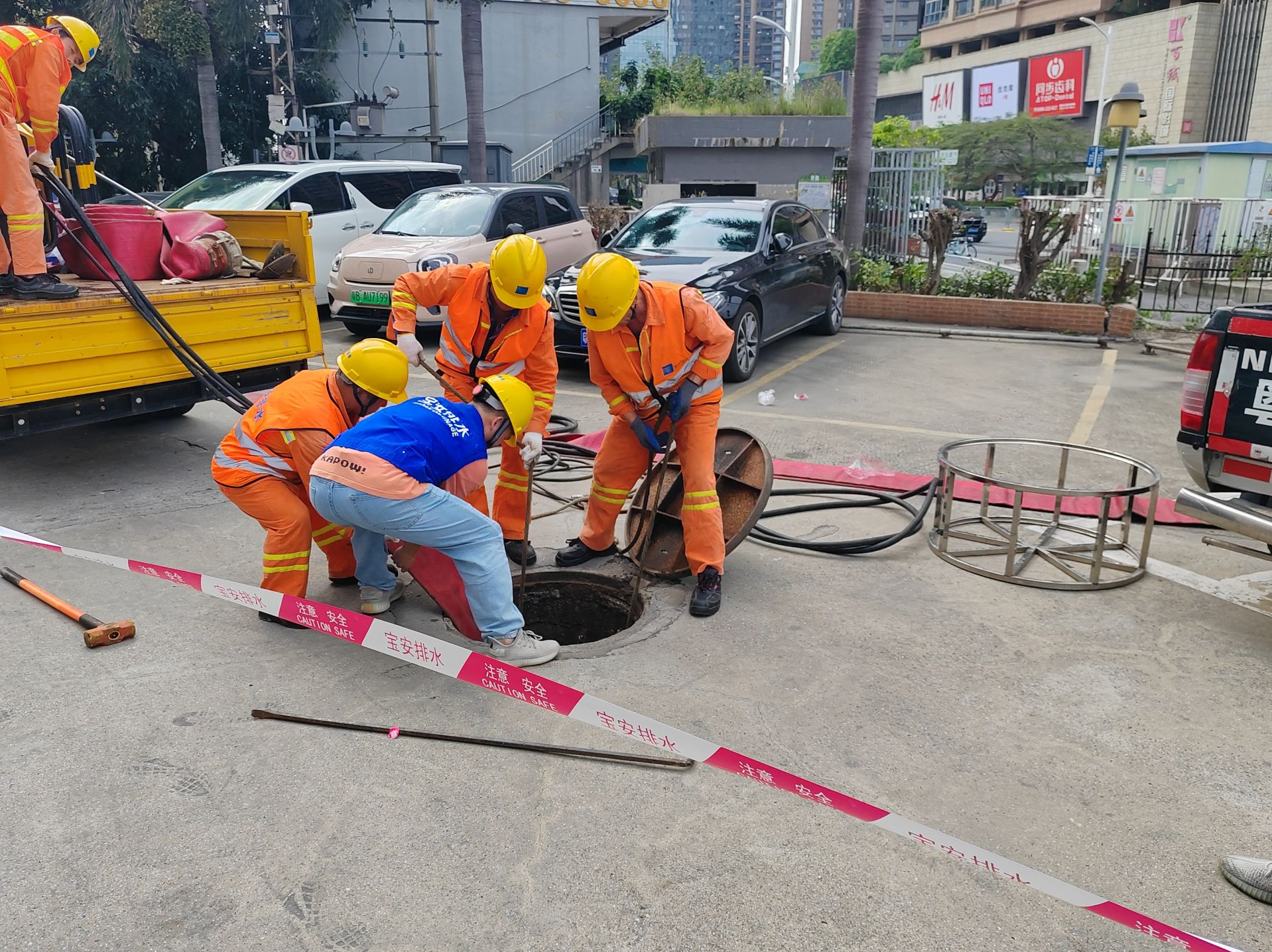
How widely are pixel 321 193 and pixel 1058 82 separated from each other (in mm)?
63571

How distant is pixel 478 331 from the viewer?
16.3 feet

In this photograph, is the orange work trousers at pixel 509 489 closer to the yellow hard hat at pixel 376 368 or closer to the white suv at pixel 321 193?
the yellow hard hat at pixel 376 368

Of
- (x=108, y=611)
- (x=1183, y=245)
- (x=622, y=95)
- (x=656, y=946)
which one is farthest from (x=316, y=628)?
(x=622, y=95)

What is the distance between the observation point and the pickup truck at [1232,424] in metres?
4.13

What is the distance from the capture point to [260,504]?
13.8 ft

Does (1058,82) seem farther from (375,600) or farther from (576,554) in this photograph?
(375,600)

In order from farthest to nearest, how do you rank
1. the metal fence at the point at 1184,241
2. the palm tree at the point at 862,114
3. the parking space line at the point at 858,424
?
the metal fence at the point at 1184,241
the palm tree at the point at 862,114
the parking space line at the point at 858,424

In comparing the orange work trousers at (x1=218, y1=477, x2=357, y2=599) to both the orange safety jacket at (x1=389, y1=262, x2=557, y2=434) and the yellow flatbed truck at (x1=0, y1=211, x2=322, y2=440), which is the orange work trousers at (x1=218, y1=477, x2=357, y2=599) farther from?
the yellow flatbed truck at (x1=0, y1=211, x2=322, y2=440)

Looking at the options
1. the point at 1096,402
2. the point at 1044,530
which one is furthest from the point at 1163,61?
the point at 1044,530

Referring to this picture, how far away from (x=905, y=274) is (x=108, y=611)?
11.8 meters

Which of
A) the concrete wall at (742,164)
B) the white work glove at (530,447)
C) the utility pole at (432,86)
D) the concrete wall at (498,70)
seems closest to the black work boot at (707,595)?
the white work glove at (530,447)

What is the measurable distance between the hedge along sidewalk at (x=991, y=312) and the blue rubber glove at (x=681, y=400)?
9.16 meters

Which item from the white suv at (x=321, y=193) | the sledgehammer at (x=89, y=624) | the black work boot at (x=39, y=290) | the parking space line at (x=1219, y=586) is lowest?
the parking space line at (x=1219, y=586)

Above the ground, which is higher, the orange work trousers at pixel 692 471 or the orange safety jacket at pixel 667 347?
the orange safety jacket at pixel 667 347
